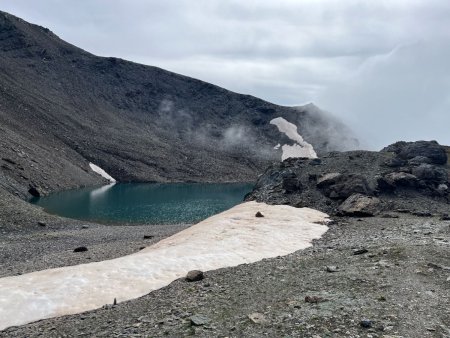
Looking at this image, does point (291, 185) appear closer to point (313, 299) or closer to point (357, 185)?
point (357, 185)

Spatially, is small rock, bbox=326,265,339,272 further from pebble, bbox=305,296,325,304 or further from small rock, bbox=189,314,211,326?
small rock, bbox=189,314,211,326

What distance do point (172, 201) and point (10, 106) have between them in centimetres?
6848

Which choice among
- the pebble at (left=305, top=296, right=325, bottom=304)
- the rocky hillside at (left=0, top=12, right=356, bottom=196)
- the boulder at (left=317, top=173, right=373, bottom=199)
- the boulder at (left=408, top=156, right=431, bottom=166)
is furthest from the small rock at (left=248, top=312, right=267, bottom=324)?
the rocky hillside at (left=0, top=12, right=356, bottom=196)

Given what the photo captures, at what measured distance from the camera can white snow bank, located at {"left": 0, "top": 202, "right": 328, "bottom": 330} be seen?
18.5 m

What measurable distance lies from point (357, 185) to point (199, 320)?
3227 cm

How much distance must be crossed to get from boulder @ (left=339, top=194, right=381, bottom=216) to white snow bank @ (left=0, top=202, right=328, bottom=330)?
6131mm

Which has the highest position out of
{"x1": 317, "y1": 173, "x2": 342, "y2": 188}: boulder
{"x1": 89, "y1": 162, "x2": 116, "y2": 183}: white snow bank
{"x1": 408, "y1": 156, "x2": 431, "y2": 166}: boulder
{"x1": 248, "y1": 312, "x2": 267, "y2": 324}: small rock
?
{"x1": 408, "y1": 156, "x2": 431, "y2": 166}: boulder

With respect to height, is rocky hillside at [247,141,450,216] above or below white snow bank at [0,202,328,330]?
above

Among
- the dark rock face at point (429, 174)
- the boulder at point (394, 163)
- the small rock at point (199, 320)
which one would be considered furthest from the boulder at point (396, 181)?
the small rock at point (199, 320)

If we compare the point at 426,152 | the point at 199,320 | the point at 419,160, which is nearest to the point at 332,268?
the point at 199,320

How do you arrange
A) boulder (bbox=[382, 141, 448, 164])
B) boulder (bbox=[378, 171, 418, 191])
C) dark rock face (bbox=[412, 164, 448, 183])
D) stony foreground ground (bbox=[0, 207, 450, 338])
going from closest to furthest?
stony foreground ground (bbox=[0, 207, 450, 338]) < boulder (bbox=[378, 171, 418, 191]) < dark rock face (bbox=[412, 164, 448, 183]) < boulder (bbox=[382, 141, 448, 164])

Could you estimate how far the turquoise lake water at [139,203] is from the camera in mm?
70438

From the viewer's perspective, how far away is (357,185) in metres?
44.8

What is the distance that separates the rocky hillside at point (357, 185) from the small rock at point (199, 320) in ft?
89.0
